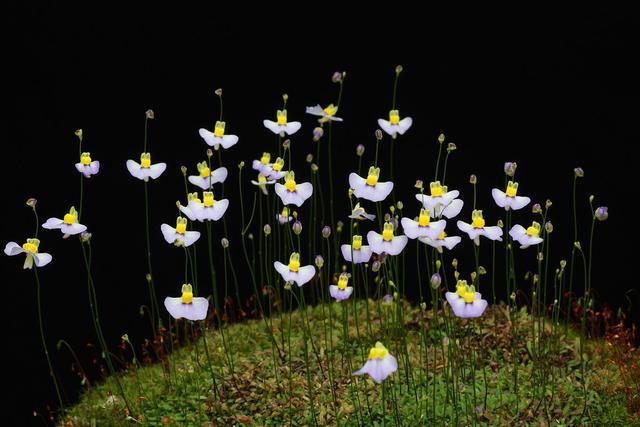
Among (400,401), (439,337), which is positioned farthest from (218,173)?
(439,337)

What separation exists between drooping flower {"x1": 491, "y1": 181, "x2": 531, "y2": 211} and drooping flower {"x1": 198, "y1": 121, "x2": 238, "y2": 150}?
119 cm

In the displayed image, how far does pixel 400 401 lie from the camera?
3.75 meters

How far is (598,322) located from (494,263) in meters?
1.11

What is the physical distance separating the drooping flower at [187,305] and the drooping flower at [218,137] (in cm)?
76

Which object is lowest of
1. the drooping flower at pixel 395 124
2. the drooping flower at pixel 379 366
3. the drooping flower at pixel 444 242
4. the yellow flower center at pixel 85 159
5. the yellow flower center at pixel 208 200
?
the drooping flower at pixel 379 366

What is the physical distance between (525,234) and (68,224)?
1.90m

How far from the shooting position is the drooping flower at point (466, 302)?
2674mm

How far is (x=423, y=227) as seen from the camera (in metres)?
2.96

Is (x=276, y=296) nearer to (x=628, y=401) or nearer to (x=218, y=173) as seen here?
(x=218, y=173)

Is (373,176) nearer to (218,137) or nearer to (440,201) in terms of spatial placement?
(440,201)

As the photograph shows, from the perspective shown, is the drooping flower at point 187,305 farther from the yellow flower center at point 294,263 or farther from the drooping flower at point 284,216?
the drooping flower at point 284,216

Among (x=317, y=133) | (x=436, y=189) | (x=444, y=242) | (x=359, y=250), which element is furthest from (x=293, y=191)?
(x=444, y=242)

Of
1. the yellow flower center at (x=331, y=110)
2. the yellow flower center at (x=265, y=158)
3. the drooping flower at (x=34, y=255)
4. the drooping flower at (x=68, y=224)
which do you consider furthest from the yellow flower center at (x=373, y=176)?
the drooping flower at (x=34, y=255)

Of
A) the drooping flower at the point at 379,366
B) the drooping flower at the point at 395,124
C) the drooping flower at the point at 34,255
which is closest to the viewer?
the drooping flower at the point at 379,366
